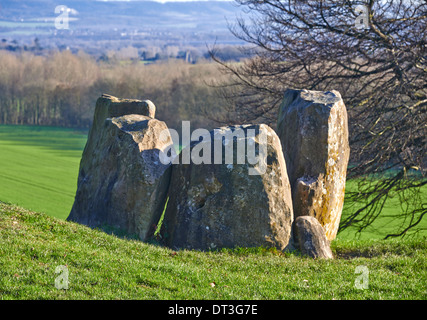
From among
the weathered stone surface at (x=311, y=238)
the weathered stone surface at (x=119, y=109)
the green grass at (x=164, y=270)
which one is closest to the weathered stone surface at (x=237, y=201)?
the weathered stone surface at (x=311, y=238)

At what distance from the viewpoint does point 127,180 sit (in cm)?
1424

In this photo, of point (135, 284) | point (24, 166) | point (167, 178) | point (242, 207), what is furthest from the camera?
point (24, 166)

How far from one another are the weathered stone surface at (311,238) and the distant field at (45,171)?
40.4 feet

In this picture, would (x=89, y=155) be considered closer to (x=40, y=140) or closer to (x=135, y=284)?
(x=135, y=284)

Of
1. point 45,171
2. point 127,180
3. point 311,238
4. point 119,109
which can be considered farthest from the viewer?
point 45,171

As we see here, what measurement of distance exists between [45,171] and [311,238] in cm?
5248

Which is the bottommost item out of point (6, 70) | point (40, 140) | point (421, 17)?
point (40, 140)

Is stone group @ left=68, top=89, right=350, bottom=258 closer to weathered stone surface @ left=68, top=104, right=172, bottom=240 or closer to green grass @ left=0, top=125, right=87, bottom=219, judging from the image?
weathered stone surface @ left=68, top=104, right=172, bottom=240

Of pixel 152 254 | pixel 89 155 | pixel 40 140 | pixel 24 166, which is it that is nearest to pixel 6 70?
pixel 40 140

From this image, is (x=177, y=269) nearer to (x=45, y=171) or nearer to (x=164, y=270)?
(x=164, y=270)

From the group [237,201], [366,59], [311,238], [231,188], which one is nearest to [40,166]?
[366,59]

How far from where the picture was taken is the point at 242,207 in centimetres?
1301

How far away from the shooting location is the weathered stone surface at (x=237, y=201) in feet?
42.7

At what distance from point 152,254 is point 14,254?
2920 millimetres
